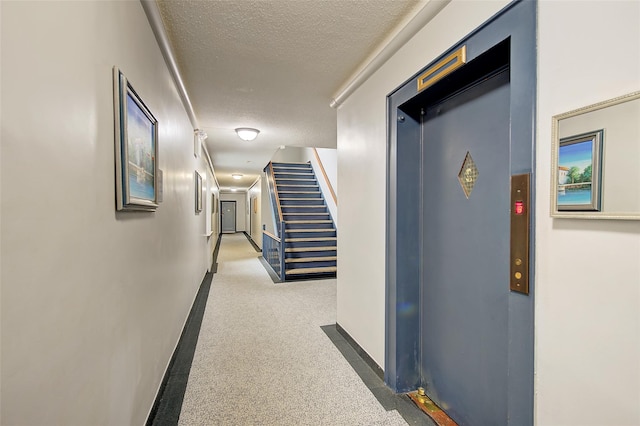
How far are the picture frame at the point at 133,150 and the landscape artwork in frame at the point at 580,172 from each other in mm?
1517

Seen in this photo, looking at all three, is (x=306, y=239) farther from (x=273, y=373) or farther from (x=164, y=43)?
(x=164, y=43)

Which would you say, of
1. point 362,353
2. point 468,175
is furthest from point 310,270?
point 468,175

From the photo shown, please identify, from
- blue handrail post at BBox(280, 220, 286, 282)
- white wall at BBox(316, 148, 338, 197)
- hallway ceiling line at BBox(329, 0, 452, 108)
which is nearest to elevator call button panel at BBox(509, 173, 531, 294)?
hallway ceiling line at BBox(329, 0, 452, 108)

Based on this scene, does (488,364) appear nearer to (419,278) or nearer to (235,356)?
(419,278)

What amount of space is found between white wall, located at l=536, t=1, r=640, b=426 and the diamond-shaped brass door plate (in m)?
0.49

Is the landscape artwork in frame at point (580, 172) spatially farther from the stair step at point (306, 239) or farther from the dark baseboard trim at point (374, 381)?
the stair step at point (306, 239)

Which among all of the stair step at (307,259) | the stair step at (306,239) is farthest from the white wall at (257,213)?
the stair step at (307,259)

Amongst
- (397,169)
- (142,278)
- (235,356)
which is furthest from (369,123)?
(235,356)

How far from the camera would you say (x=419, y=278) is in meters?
1.86

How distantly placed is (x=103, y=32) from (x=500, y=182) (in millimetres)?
1673

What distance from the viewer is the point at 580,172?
849 millimetres

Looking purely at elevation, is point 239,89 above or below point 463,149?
above

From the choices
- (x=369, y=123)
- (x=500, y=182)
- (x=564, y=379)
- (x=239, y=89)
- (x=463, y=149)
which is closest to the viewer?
(x=564, y=379)

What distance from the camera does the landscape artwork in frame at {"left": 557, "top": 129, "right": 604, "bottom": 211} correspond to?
80cm
